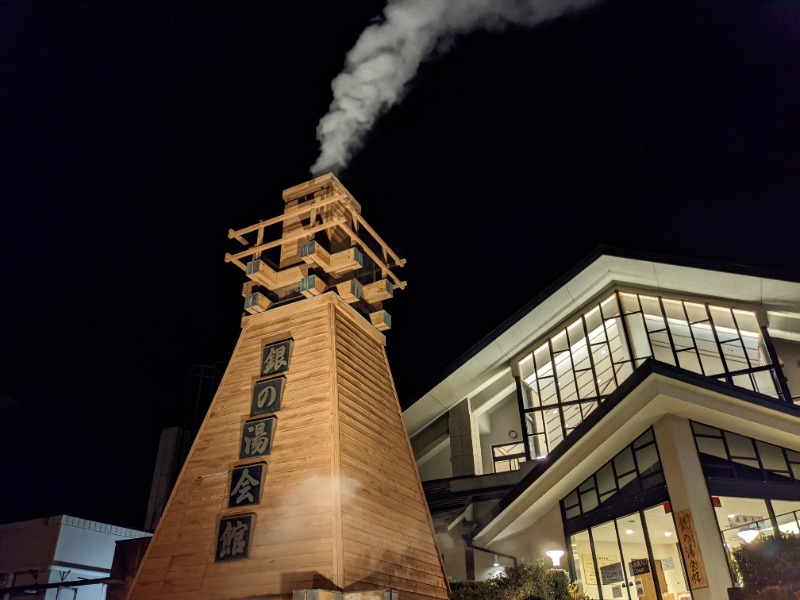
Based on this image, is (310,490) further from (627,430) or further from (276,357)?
(627,430)

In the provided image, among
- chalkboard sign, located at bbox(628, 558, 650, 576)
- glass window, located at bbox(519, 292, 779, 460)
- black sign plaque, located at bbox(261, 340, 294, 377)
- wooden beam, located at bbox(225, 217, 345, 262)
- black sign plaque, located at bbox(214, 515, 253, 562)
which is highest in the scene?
glass window, located at bbox(519, 292, 779, 460)

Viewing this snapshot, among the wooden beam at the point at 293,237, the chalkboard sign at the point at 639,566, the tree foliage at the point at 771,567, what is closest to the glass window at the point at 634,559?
the chalkboard sign at the point at 639,566

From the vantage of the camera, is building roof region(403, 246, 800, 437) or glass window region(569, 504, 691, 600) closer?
glass window region(569, 504, 691, 600)

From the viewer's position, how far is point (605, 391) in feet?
71.7

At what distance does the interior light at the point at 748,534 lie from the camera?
11070 mm

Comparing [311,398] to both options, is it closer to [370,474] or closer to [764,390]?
[370,474]

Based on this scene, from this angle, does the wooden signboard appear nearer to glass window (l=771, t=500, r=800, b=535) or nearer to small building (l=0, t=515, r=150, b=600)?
glass window (l=771, t=500, r=800, b=535)

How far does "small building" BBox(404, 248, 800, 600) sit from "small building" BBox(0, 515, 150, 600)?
44.3 ft

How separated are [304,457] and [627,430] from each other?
8.19 metres

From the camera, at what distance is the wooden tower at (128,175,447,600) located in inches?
328

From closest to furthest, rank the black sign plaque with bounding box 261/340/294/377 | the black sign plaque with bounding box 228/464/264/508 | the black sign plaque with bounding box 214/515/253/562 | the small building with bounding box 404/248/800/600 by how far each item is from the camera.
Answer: the black sign plaque with bounding box 214/515/253/562 < the black sign plaque with bounding box 228/464/264/508 < the black sign plaque with bounding box 261/340/294/377 < the small building with bounding box 404/248/800/600

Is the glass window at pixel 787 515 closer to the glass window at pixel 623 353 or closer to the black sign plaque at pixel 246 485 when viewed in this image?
the glass window at pixel 623 353

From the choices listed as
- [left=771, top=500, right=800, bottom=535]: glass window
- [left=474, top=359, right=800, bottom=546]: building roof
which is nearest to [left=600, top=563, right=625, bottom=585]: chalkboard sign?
[left=474, top=359, right=800, bottom=546]: building roof

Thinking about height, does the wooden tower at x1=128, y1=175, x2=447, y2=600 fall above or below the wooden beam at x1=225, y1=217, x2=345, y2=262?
below
